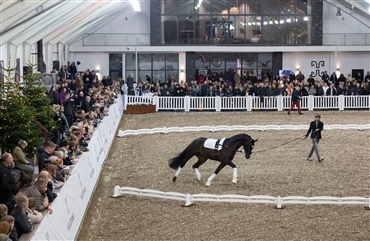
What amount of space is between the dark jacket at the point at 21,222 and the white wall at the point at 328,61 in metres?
39.7

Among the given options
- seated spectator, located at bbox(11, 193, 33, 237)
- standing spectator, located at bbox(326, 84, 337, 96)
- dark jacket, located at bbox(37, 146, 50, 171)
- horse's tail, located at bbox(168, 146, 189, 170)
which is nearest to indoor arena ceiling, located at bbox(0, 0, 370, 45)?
dark jacket, located at bbox(37, 146, 50, 171)

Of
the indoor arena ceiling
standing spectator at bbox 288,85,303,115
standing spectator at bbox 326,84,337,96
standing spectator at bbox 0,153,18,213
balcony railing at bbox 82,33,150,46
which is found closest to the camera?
standing spectator at bbox 0,153,18,213

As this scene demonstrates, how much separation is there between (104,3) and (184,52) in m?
12.9

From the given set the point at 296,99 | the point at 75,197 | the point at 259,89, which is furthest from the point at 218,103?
the point at 75,197

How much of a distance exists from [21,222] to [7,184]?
1.76 meters

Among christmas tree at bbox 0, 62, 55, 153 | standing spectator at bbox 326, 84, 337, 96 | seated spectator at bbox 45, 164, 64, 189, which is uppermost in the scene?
standing spectator at bbox 326, 84, 337, 96

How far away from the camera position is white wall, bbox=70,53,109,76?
48.1 meters

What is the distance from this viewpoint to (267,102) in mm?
38188

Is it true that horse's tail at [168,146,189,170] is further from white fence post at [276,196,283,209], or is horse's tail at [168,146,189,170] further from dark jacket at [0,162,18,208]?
dark jacket at [0,162,18,208]

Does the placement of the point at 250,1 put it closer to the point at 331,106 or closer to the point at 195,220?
the point at 331,106

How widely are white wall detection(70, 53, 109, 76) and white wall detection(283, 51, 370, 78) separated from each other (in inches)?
463

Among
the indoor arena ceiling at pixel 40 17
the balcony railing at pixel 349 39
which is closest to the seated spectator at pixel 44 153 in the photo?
the indoor arena ceiling at pixel 40 17

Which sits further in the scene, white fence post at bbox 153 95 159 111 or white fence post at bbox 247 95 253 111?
white fence post at bbox 153 95 159 111

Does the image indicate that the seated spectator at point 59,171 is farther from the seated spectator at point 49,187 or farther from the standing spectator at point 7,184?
the standing spectator at point 7,184
